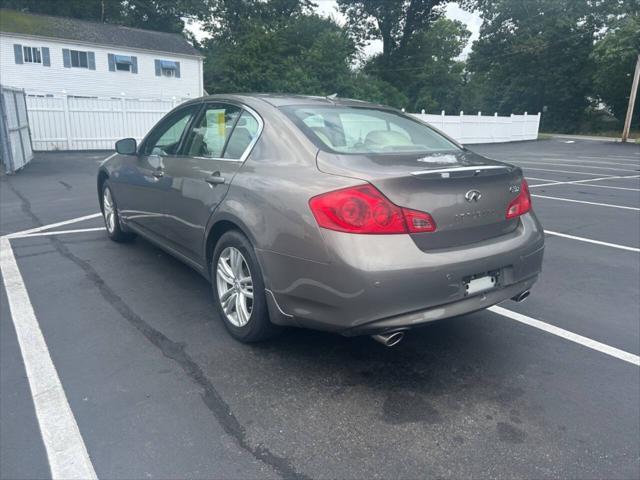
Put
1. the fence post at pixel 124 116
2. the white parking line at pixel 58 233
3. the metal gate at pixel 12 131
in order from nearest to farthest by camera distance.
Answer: the white parking line at pixel 58 233 < the metal gate at pixel 12 131 < the fence post at pixel 124 116

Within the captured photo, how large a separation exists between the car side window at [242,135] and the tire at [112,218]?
2.49m

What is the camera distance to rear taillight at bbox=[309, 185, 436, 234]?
267cm

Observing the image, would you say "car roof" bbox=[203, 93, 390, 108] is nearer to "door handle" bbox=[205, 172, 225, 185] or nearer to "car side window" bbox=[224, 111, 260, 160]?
"car side window" bbox=[224, 111, 260, 160]

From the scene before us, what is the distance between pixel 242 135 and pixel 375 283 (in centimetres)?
160

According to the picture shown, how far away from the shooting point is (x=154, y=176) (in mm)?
4477

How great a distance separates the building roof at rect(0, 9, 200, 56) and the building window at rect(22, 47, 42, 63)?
85 cm

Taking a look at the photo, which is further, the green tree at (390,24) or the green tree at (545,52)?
the green tree at (390,24)

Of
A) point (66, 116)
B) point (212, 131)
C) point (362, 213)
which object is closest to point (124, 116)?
point (66, 116)

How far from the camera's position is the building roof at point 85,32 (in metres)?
29.4

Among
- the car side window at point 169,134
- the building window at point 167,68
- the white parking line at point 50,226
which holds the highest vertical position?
the building window at point 167,68

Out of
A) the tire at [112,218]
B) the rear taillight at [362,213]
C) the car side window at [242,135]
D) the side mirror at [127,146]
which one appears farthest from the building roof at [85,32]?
the rear taillight at [362,213]

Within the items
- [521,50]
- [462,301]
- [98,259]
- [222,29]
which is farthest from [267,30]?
[462,301]

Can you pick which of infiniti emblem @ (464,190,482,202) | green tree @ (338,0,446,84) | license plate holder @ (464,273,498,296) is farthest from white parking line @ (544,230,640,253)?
green tree @ (338,0,446,84)

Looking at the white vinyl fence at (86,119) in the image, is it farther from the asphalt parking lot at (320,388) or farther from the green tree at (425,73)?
the green tree at (425,73)
